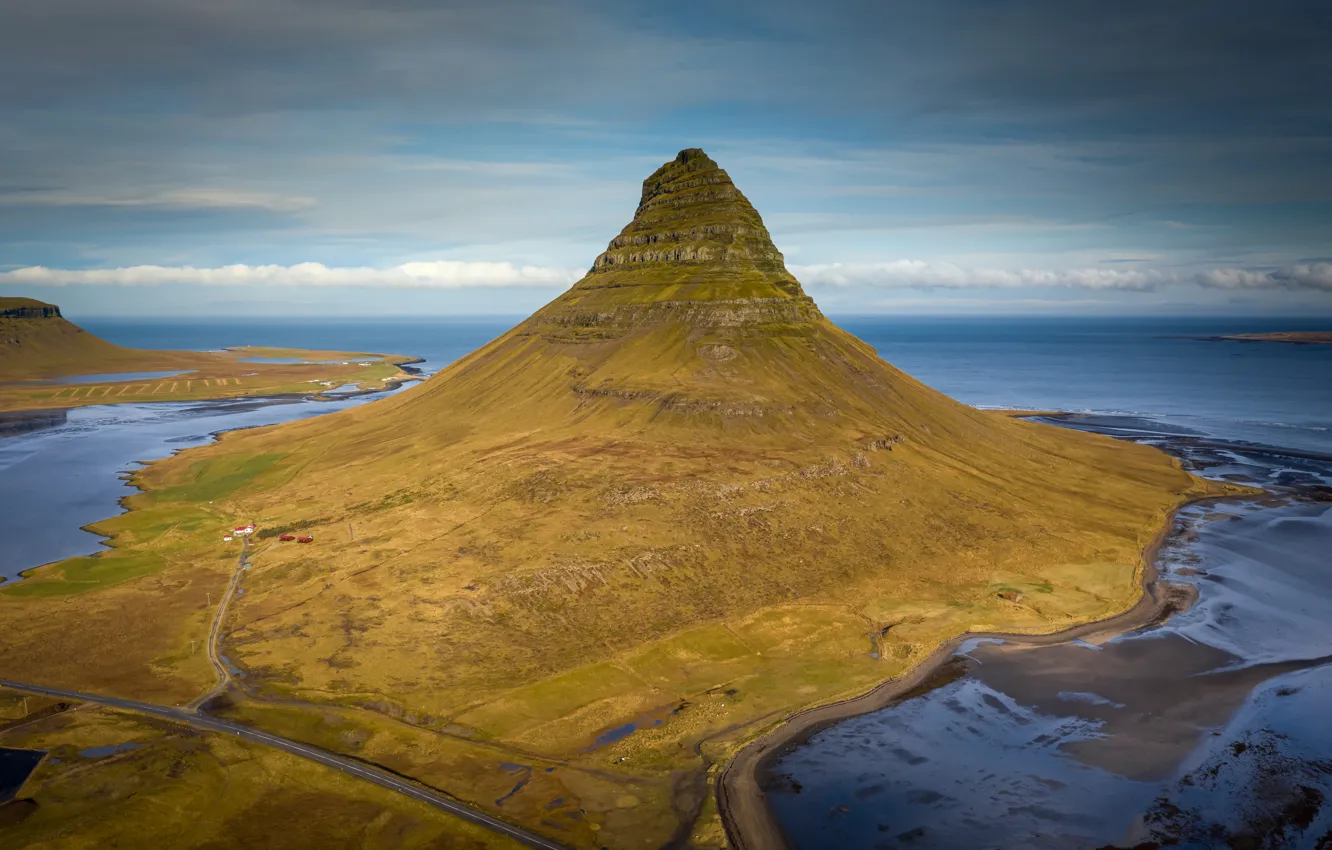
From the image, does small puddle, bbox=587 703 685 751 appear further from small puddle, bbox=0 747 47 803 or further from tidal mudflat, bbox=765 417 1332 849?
small puddle, bbox=0 747 47 803

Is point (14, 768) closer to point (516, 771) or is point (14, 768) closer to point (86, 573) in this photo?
point (516, 771)

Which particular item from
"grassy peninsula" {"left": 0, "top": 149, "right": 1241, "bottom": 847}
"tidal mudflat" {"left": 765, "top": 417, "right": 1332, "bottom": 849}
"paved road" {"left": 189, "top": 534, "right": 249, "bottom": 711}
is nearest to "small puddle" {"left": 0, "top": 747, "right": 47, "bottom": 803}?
"grassy peninsula" {"left": 0, "top": 149, "right": 1241, "bottom": 847}

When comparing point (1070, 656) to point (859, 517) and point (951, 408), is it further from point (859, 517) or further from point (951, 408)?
point (951, 408)

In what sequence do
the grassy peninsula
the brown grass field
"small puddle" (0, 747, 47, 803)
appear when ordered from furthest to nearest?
the grassy peninsula < "small puddle" (0, 747, 47, 803) < the brown grass field

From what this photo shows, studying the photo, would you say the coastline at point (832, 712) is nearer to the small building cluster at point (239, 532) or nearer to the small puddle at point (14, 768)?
the small puddle at point (14, 768)

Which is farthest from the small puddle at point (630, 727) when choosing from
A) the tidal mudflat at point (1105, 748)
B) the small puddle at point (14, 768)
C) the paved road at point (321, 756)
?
the small puddle at point (14, 768)

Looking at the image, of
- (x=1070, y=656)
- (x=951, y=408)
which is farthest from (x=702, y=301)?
(x=1070, y=656)
